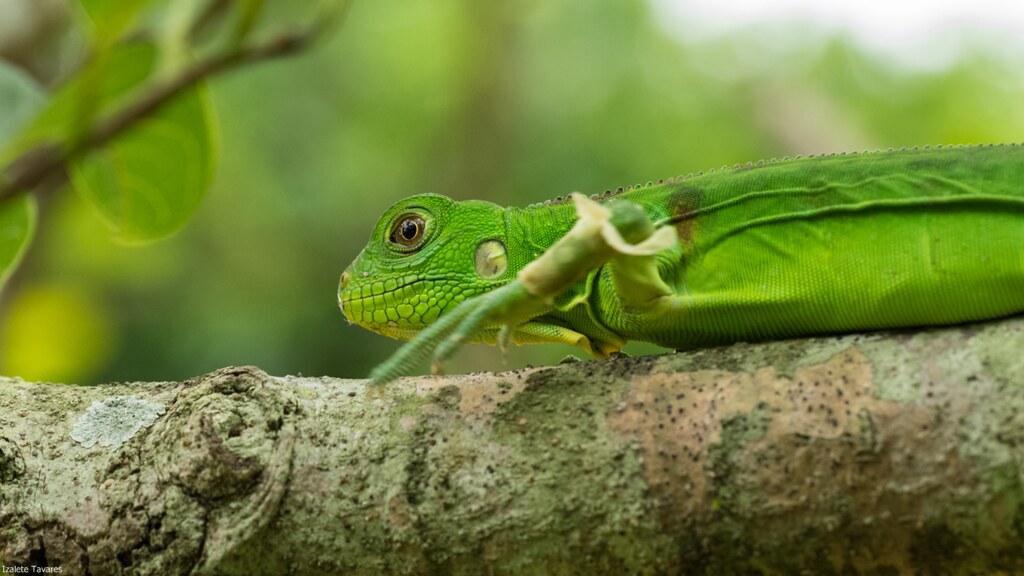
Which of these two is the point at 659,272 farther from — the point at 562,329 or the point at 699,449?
the point at 699,449

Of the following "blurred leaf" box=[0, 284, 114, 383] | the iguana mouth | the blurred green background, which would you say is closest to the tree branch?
the iguana mouth

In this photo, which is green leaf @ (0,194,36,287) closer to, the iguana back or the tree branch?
the tree branch

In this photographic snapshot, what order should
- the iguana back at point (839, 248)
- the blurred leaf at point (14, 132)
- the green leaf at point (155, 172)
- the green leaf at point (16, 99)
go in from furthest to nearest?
the green leaf at point (155, 172)
the green leaf at point (16, 99)
the blurred leaf at point (14, 132)
the iguana back at point (839, 248)

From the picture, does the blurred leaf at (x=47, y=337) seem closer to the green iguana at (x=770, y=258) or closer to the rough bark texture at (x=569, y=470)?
the rough bark texture at (x=569, y=470)

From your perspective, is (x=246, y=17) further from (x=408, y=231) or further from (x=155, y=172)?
(x=408, y=231)

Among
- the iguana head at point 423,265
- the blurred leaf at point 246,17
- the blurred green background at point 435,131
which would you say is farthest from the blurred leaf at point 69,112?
the blurred green background at point 435,131

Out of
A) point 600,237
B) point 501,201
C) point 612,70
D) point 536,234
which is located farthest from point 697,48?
point 600,237

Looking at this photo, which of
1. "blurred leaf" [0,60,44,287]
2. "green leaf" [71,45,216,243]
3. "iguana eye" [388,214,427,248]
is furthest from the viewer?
"iguana eye" [388,214,427,248]
